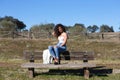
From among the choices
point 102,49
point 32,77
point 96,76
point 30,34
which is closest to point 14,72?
point 32,77

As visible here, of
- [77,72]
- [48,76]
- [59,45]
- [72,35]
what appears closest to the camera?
[48,76]

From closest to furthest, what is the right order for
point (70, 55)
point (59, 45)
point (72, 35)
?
point (70, 55)
point (59, 45)
point (72, 35)

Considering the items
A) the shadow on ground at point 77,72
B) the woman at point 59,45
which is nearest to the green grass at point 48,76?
the shadow on ground at point 77,72

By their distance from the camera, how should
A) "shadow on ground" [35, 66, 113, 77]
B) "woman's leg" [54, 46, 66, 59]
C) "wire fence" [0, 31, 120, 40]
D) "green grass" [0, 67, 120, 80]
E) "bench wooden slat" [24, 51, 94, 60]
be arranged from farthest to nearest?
"wire fence" [0, 31, 120, 40] < "shadow on ground" [35, 66, 113, 77] < "bench wooden slat" [24, 51, 94, 60] < "woman's leg" [54, 46, 66, 59] < "green grass" [0, 67, 120, 80]

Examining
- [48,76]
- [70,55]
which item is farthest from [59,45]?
[48,76]

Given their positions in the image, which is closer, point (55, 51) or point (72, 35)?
point (55, 51)

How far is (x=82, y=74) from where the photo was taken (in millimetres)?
12156

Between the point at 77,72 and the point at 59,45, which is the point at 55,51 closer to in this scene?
the point at 59,45

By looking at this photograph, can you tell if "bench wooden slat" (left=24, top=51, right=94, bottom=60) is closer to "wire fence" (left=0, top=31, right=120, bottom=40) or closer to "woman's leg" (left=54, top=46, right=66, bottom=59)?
"woman's leg" (left=54, top=46, right=66, bottom=59)

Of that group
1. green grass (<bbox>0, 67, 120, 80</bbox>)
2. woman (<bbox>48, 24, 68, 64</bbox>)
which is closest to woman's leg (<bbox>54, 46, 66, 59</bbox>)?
woman (<bbox>48, 24, 68, 64</bbox>)

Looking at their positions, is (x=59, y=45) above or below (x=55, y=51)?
above

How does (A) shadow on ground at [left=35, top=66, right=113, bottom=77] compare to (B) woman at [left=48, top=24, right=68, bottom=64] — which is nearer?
(B) woman at [left=48, top=24, right=68, bottom=64]

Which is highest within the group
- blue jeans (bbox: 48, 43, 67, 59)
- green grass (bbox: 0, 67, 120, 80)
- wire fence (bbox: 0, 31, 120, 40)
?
wire fence (bbox: 0, 31, 120, 40)

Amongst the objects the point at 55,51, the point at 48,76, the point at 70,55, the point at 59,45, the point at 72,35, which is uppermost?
the point at 72,35
